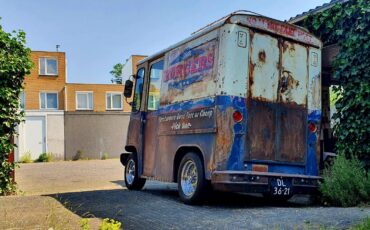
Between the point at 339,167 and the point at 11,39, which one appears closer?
the point at 339,167

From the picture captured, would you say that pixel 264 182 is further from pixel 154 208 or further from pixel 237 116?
pixel 154 208

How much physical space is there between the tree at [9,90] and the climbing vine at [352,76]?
690cm

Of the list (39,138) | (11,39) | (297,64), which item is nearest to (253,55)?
(297,64)

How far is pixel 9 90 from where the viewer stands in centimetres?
988

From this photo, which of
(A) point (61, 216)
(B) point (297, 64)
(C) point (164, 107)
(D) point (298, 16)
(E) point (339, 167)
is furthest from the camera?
(D) point (298, 16)

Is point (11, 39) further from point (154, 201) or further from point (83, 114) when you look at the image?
point (83, 114)

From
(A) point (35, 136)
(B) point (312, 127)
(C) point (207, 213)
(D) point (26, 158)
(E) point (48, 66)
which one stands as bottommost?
(D) point (26, 158)

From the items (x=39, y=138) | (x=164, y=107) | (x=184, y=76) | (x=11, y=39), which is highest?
(x=11, y=39)

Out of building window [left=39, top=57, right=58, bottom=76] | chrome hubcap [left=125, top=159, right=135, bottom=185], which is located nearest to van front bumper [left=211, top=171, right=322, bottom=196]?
chrome hubcap [left=125, top=159, right=135, bottom=185]

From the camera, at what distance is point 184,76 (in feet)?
26.8

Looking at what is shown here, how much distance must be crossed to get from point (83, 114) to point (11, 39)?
2268cm

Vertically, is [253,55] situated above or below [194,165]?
above

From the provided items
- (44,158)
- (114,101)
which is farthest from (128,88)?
(114,101)

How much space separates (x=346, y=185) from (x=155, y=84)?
4.47 meters
